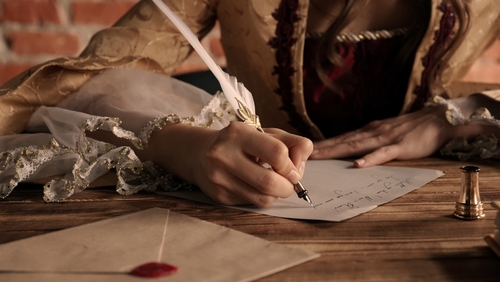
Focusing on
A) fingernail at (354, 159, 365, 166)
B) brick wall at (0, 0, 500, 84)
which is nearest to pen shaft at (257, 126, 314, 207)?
fingernail at (354, 159, 365, 166)

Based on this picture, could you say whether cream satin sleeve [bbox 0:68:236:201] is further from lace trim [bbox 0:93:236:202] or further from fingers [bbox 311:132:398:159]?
fingers [bbox 311:132:398:159]

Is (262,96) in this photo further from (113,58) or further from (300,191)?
(300,191)

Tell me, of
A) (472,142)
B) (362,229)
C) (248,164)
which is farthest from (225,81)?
(472,142)

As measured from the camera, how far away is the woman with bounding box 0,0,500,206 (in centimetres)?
68

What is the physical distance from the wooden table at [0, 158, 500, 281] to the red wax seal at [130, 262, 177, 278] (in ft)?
0.25

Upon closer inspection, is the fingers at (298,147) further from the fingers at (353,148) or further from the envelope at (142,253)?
the fingers at (353,148)

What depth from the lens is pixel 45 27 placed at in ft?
5.67

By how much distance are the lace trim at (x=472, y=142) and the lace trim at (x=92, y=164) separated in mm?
466

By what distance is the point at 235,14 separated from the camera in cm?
116

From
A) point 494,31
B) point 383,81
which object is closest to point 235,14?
point 383,81

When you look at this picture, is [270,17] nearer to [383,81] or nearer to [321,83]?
[321,83]

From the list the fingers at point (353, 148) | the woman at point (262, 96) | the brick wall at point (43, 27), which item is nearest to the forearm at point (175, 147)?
the woman at point (262, 96)

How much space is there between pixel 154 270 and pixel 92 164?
12.4 inches

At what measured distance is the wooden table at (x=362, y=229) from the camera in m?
0.45
